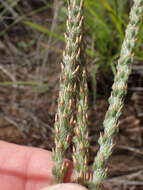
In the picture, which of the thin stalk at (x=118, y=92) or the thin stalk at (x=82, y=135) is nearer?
the thin stalk at (x=118, y=92)

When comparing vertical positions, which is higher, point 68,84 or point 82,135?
point 68,84

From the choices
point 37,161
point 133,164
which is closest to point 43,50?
point 133,164

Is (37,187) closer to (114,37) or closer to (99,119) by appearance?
(99,119)

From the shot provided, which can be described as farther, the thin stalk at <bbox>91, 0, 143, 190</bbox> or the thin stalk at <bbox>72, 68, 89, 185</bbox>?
the thin stalk at <bbox>72, 68, 89, 185</bbox>
